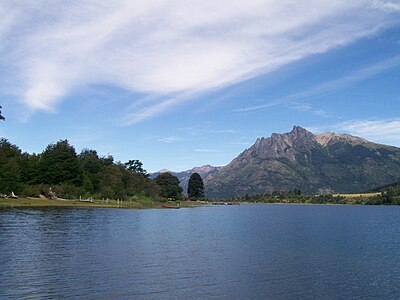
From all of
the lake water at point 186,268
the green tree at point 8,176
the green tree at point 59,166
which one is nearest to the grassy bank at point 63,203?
the green tree at point 8,176

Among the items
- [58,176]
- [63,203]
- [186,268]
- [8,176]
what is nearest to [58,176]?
[58,176]

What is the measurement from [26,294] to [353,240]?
201 ft

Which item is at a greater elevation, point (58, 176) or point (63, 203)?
point (58, 176)

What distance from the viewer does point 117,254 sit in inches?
1877

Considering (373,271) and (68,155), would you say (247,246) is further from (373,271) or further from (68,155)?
(68,155)

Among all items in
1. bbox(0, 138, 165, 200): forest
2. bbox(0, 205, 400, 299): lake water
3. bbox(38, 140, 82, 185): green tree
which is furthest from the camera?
bbox(38, 140, 82, 185): green tree

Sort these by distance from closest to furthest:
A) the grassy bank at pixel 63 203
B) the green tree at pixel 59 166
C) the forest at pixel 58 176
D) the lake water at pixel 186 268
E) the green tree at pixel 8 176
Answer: the lake water at pixel 186 268 < the grassy bank at pixel 63 203 < the green tree at pixel 8 176 < the forest at pixel 58 176 < the green tree at pixel 59 166

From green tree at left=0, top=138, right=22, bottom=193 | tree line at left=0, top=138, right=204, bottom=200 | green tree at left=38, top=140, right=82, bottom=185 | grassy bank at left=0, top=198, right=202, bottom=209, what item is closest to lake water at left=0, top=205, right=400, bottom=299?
grassy bank at left=0, top=198, right=202, bottom=209

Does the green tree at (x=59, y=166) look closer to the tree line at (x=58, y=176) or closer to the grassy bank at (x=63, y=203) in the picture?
the tree line at (x=58, y=176)

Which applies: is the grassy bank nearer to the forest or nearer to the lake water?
the forest

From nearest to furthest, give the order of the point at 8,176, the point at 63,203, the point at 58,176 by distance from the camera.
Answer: the point at 8,176, the point at 63,203, the point at 58,176

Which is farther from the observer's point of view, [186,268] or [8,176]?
[8,176]

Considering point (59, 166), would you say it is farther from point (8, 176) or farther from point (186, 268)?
point (186, 268)

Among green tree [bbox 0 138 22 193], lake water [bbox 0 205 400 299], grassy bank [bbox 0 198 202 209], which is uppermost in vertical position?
green tree [bbox 0 138 22 193]
